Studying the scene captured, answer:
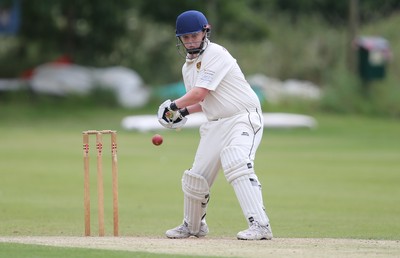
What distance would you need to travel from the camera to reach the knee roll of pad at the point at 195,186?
9.09 meters

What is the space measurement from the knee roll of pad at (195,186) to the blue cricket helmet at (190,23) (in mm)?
1141

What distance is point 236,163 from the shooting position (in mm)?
8812

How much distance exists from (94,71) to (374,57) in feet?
29.1

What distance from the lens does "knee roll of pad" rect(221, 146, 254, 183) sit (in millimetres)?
8812

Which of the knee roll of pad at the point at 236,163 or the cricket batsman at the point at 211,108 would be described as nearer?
the knee roll of pad at the point at 236,163

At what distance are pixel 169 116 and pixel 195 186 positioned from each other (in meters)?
0.61

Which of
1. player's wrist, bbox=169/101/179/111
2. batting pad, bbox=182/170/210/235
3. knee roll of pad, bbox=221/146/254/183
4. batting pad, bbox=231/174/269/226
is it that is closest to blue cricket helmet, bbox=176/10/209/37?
player's wrist, bbox=169/101/179/111

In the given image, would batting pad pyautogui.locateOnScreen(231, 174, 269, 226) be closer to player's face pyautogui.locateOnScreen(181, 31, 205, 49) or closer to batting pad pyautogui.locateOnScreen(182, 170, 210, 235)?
batting pad pyautogui.locateOnScreen(182, 170, 210, 235)

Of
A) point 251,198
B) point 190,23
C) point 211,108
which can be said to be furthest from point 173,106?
point 251,198

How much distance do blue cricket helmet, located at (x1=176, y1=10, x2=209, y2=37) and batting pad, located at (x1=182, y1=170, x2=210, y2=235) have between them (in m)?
1.14

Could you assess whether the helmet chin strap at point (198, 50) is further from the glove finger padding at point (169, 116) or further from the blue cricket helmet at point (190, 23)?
the glove finger padding at point (169, 116)

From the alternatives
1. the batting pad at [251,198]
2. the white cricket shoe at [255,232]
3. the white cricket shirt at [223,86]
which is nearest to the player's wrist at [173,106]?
the white cricket shirt at [223,86]

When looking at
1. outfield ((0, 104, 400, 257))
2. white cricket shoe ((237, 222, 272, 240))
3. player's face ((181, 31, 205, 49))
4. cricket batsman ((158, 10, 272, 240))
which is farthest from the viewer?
outfield ((0, 104, 400, 257))

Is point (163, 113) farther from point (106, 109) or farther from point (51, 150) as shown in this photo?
point (106, 109)
